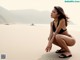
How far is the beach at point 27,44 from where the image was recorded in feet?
8.86

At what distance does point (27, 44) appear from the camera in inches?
122

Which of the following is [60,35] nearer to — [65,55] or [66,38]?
[66,38]

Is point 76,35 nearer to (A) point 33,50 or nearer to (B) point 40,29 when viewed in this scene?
(B) point 40,29

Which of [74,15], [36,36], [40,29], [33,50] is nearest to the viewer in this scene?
[33,50]

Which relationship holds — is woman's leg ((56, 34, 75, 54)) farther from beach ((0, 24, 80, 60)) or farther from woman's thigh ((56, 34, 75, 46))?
beach ((0, 24, 80, 60))

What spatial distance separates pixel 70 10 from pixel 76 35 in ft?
3.24

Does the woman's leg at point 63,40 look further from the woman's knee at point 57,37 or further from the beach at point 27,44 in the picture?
the beach at point 27,44

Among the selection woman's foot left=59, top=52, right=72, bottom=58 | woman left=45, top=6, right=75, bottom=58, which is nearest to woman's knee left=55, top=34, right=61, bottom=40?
woman left=45, top=6, right=75, bottom=58

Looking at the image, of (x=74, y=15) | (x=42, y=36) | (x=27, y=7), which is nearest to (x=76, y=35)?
(x=42, y=36)

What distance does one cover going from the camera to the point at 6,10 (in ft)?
14.6

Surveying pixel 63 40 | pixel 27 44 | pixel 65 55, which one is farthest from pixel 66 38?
pixel 27 44

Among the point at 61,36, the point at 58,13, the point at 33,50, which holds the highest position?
the point at 58,13

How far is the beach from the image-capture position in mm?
2700

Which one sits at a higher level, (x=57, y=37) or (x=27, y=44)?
(x=57, y=37)
